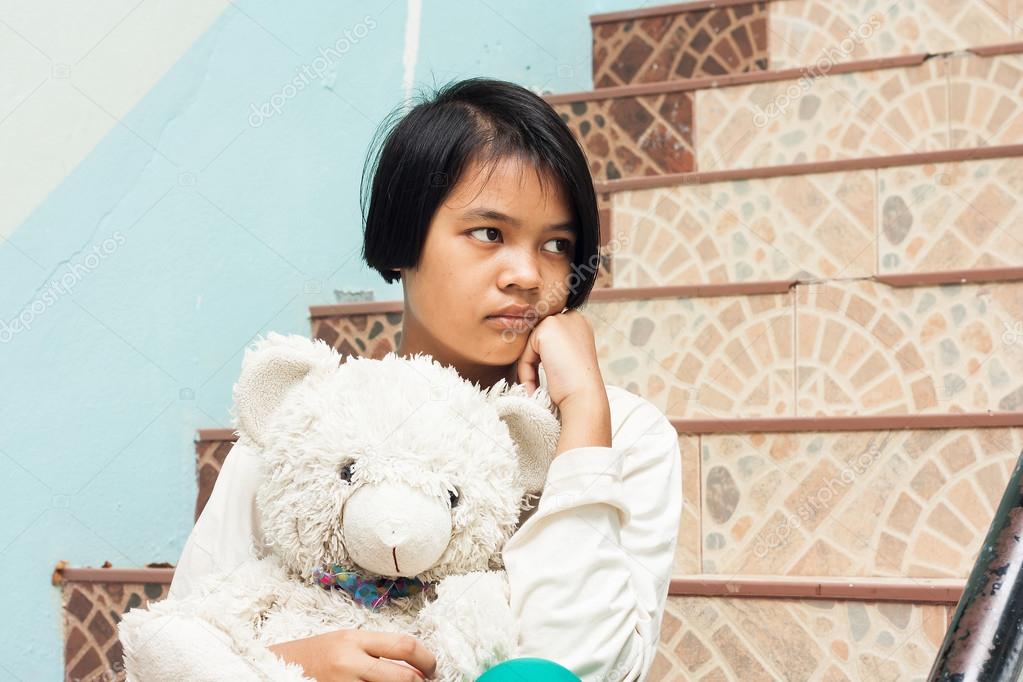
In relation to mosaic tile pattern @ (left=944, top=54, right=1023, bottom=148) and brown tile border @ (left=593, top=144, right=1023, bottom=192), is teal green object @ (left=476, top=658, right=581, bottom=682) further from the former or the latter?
mosaic tile pattern @ (left=944, top=54, right=1023, bottom=148)

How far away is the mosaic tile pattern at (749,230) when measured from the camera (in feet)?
6.23

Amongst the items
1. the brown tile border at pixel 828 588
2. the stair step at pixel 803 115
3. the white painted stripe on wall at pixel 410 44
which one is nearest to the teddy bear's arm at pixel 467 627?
the brown tile border at pixel 828 588

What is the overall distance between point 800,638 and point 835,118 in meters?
1.07

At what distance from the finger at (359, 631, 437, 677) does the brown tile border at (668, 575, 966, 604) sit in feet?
2.20

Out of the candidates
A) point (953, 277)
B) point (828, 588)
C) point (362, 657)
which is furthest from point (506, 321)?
point (953, 277)

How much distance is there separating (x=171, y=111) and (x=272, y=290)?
1.20 ft

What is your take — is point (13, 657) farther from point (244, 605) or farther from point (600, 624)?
point (600, 624)

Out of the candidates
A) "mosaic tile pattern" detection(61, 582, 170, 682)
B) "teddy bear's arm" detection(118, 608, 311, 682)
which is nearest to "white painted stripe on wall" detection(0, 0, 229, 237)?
"mosaic tile pattern" detection(61, 582, 170, 682)

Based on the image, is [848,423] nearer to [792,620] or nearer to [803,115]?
[792,620]

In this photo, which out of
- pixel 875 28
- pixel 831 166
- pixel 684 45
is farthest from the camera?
pixel 684 45

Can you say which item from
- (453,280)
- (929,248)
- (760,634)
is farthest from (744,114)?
(453,280)

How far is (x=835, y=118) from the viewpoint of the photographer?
2.09 m

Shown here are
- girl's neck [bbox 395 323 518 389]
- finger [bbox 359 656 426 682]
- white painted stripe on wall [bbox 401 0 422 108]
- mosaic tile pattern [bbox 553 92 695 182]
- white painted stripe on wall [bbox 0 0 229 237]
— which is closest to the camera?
finger [bbox 359 656 426 682]

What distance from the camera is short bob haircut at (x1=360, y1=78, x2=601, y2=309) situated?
112 centimetres
